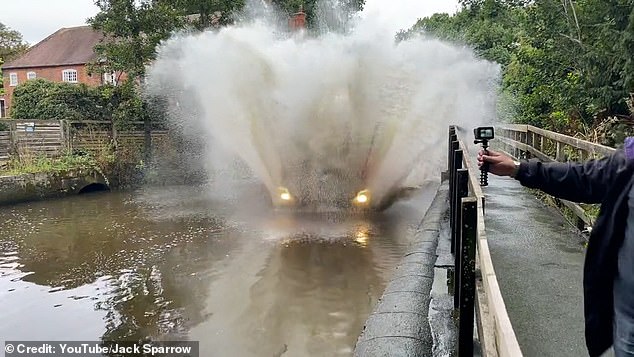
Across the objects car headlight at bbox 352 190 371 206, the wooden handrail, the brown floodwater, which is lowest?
the brown floodwater

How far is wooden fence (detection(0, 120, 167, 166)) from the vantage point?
1845 centimetres

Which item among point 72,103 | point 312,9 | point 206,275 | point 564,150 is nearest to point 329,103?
point 564,150

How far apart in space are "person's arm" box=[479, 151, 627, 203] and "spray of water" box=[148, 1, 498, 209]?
1056cm

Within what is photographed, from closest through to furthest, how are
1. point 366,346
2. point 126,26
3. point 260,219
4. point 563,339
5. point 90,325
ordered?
point 563,339
point 366,346
point 90,325
point 260,219
point 126,26

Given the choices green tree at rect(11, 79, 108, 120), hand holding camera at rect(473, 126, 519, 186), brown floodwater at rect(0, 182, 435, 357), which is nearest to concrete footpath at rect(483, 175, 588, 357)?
hand holding camera at rect(473, 126, 519, 186)

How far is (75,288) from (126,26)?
15436mm

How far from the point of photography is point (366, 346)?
4230 mm

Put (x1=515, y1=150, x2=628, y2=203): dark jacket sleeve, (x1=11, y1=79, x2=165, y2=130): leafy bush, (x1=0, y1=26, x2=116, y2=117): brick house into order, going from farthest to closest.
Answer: (x1=0, y1=26, x2=116, y2=117): brick house
(x1=11, y1=79, x2=165, y2=130): leafy bush
(x1=515, y1=150, x2=628, y2=203): dark jacket sleeve

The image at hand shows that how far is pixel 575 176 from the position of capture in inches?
95.6

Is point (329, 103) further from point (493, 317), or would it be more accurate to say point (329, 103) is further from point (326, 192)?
point (493, 317)

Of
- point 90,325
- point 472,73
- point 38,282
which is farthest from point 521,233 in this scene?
point 472,73

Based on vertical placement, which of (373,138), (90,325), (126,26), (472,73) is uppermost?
(126,26)

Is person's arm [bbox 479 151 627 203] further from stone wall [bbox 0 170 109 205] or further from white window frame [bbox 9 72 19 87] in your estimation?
white window frame [bbox 9 72 19 87]

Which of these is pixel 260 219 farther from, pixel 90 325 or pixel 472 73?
pixel 472 73
